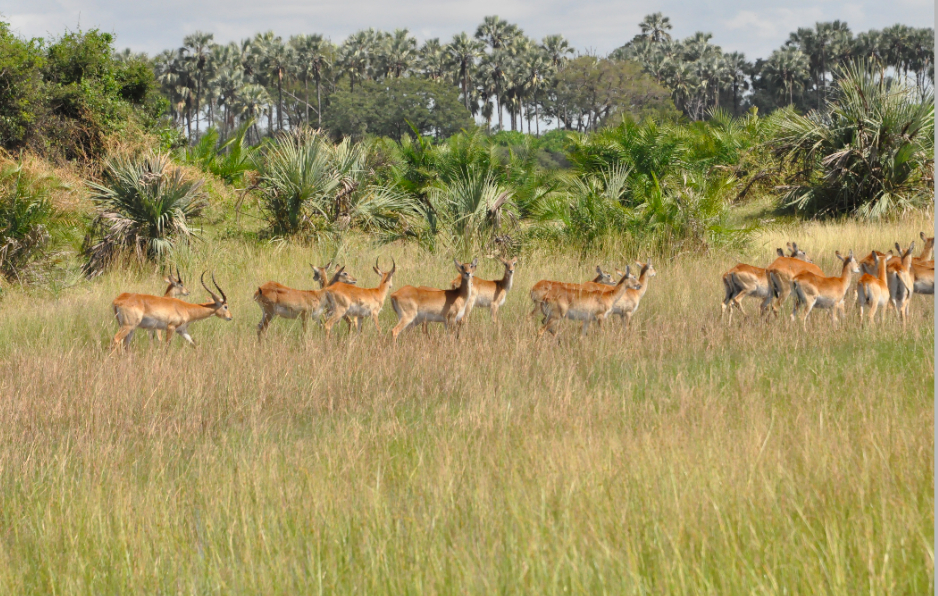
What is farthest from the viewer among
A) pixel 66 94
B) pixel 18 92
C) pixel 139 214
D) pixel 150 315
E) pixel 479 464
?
pixel 66 94

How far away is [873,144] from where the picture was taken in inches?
763

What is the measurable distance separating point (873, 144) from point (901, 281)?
426 inches

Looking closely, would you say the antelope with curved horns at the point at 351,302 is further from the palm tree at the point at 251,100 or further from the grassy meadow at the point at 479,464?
the palm tree at the point at 251,100

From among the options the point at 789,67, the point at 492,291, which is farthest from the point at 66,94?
the point at 789,67

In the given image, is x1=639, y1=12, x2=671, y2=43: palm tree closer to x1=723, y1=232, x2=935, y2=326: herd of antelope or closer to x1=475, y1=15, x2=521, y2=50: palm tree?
x1=475, y1=15, x2=521, y2=50: palm tree

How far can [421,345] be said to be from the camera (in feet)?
29.6

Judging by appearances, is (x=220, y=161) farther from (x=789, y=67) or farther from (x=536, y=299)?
(x=789, y=67)

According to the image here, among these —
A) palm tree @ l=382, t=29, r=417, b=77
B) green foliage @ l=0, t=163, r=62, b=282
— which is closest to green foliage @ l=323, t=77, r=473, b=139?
palm tree @ l=382, t=29, r=417, b=77

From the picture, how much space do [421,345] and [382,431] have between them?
10.6 feet

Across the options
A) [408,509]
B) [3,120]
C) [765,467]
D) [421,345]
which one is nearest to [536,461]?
[408,509]

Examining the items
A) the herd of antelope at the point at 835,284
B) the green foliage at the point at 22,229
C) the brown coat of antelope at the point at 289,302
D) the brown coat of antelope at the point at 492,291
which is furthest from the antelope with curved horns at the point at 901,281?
the green foliage at the point at 22,229

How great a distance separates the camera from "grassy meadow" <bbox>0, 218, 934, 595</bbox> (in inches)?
138

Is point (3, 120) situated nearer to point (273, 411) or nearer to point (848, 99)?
point (273, 411)

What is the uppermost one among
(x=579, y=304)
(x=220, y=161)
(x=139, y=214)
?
(x=220, y=161)
